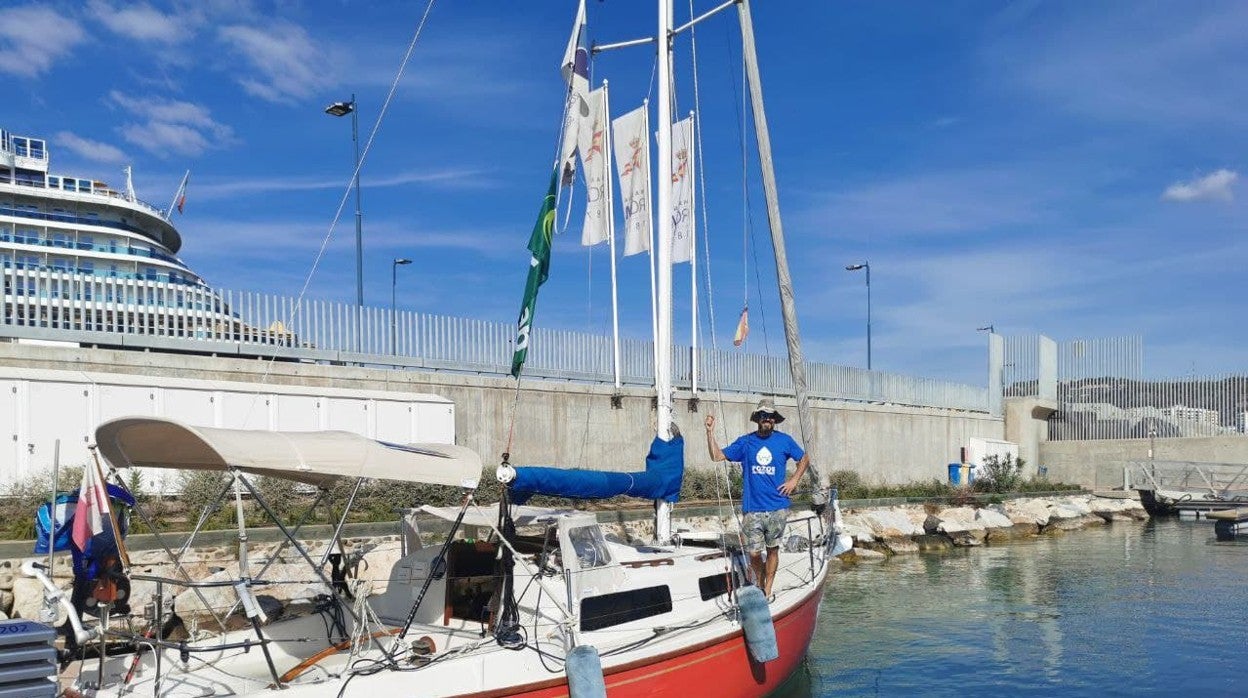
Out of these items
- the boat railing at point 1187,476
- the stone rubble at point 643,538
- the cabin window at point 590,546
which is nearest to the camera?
the cabin window at point 590,546

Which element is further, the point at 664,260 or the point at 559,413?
the point at 559,413

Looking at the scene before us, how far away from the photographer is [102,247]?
151 ft

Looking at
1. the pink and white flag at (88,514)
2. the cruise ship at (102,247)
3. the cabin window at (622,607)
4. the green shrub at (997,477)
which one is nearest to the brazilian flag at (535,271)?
the cabin window at (622,607)

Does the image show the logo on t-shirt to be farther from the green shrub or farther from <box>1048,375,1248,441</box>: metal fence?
<box>1048,375,1248,441</box>: metal fence

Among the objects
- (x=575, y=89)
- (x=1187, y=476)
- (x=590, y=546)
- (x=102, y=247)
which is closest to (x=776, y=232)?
(x=575, y=89)

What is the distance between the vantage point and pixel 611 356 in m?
27.5

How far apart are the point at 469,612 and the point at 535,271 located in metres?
3.63

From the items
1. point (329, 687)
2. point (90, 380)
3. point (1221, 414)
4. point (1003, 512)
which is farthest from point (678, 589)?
point (1221, 414)

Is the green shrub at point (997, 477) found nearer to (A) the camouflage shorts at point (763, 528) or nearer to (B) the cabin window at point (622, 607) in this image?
(A) the camouflage shorts at point (763, 528)

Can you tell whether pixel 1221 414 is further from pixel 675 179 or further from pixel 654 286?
pixel 654 286

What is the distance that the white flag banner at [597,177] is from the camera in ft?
64.4

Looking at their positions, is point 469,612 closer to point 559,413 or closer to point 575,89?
point 575,89

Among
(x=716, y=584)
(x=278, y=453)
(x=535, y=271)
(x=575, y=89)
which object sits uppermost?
(x=575, y=89)

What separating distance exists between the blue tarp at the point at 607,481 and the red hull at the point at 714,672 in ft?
6.16
